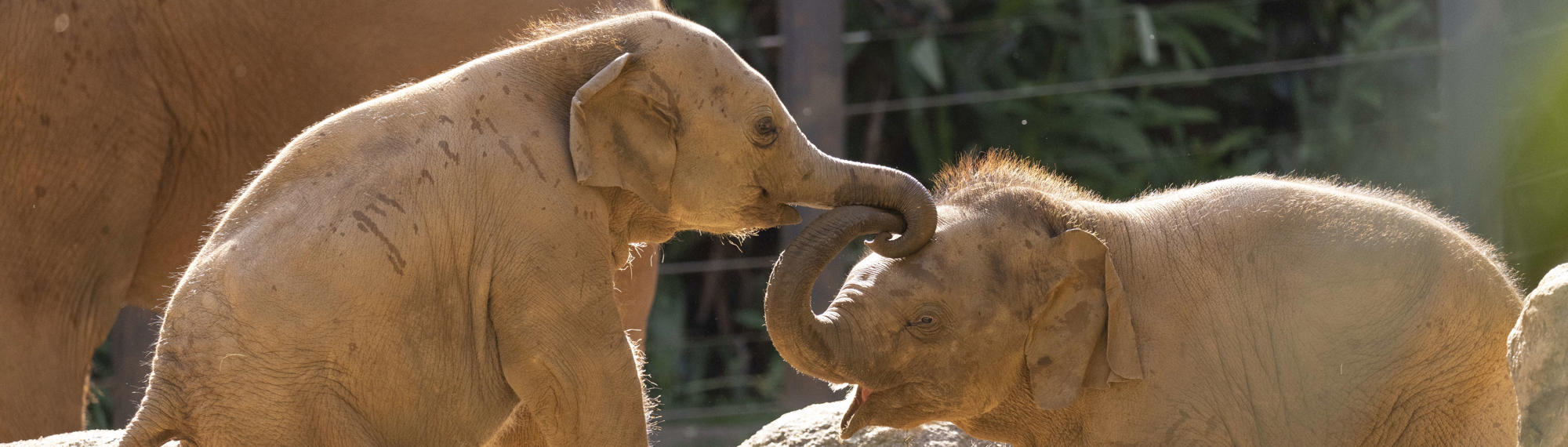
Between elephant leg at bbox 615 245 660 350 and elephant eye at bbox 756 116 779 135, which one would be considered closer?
elephant eye at bbox 756 116 779 135

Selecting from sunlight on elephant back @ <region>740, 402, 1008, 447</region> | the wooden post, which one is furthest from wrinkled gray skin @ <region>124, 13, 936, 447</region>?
the wooden post

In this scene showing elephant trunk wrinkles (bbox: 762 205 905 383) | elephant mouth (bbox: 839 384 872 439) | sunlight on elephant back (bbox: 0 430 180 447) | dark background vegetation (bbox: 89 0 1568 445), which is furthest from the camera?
dark background vegetation (bbox: 89 0 1568 445)

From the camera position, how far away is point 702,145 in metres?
3.61

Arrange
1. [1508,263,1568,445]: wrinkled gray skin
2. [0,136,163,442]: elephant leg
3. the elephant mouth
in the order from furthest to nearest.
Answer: [0,136,163,442]: elephant leg < the elephant mouth < [1508,263,1568,445]: wrinkled gray skin

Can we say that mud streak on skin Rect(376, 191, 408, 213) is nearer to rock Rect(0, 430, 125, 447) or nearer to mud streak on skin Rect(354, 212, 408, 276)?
mud streak on skin Rect(354, 212, 408, 276)

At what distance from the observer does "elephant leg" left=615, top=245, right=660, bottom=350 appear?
4.79 m

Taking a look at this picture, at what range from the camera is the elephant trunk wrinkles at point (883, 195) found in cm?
372

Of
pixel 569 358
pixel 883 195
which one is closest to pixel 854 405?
pixel 883 195

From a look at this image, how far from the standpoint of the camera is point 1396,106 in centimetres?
865

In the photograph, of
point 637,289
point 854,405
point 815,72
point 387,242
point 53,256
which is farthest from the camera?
point 815,72

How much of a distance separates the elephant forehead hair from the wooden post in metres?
2.59

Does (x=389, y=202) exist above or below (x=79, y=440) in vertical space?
above

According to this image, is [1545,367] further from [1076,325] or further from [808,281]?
[808,281]

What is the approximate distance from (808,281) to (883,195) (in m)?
0.24
